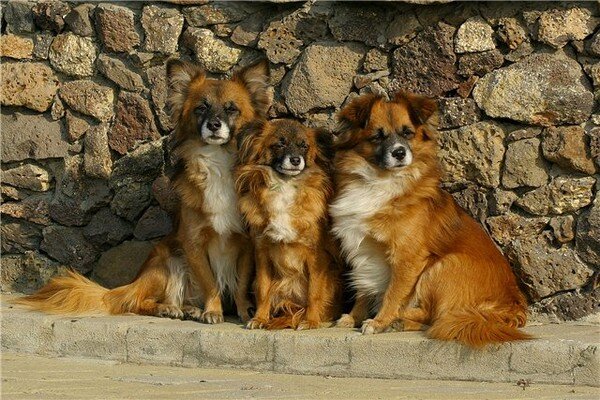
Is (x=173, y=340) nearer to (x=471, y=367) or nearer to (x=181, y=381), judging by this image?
(x=181, y=381)

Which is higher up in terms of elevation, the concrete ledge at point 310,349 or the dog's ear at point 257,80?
the dog's ear at point 257,80

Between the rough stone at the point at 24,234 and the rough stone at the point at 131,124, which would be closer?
the rough stone at the point at 131,124

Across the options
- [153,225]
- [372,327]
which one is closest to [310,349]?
[372,327]

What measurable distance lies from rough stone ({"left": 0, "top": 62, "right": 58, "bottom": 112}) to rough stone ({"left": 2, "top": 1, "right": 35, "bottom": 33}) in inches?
11.3

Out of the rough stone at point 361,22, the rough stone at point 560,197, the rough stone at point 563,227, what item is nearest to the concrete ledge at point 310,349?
the rough stone at point 563,227

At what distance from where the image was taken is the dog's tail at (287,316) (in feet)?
23.0

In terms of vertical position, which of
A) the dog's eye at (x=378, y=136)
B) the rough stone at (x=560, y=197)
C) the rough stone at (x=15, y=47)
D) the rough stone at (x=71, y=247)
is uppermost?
the rough stone at (x=15, y=47)

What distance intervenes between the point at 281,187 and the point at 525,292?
1.85 meters

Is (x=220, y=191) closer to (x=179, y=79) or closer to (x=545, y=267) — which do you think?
(x=179, y=79)

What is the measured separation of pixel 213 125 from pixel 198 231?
0.75m

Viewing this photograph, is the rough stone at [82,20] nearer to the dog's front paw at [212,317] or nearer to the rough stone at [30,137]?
the rough stone at [30,137]

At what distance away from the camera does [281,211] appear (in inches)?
277

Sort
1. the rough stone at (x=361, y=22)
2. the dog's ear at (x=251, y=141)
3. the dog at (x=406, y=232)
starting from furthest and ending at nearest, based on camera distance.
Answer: the rough stone at (x=361, y=22)
the dog's ear at (x=251, y=141)
the dog at (x=406, y=232)

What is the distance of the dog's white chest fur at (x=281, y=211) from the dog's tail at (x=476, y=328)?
1.12 metres
